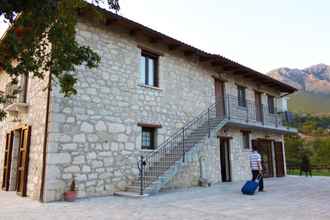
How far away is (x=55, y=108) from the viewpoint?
24.4 feet

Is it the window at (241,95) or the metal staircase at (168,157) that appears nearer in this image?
the metal staircase at (168,157)

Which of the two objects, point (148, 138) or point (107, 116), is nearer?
point (107, 116)

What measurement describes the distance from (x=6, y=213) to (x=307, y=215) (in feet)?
20.0

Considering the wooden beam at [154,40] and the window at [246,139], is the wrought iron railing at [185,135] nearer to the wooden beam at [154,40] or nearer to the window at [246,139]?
the window at [246,139]

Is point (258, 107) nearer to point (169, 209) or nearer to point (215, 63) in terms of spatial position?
point (215, 63)

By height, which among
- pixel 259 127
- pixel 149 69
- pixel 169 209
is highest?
pixel 149 69

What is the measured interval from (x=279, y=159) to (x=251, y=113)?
406 centimetres

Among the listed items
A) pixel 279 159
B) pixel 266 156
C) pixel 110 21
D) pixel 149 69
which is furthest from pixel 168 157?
pixel 279 159

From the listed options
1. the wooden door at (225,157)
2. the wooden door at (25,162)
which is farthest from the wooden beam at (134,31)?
the wooden door at (225,157)

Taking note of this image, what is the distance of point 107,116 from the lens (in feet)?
28.1

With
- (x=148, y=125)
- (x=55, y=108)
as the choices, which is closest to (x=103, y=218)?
(x=55, y=108)

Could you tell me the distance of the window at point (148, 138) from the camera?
9.80m

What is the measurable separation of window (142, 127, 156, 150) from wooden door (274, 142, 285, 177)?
31.5 feet

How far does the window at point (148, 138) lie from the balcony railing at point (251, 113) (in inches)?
164
